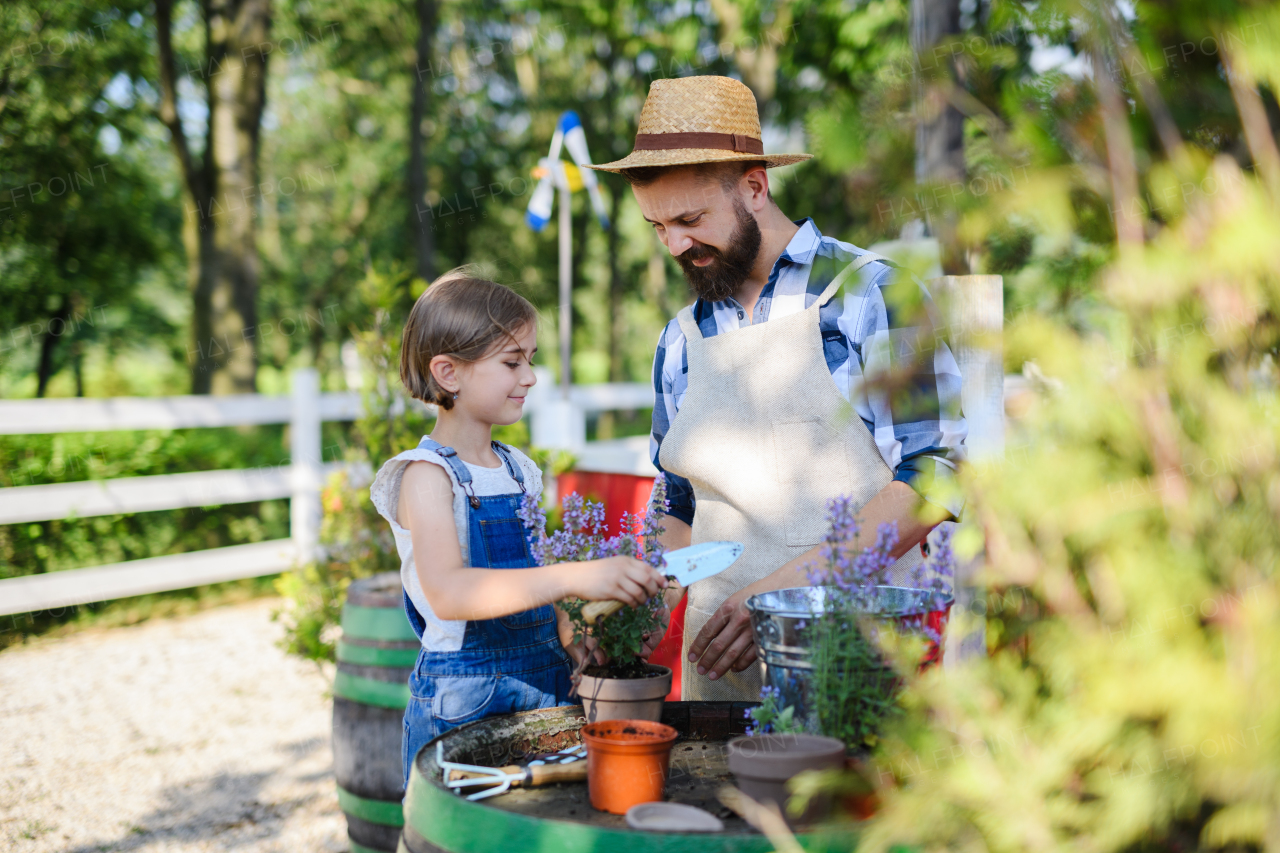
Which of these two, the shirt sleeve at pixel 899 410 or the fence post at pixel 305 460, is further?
the fence post at pixel 305 460

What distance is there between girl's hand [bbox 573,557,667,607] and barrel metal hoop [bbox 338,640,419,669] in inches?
50.6

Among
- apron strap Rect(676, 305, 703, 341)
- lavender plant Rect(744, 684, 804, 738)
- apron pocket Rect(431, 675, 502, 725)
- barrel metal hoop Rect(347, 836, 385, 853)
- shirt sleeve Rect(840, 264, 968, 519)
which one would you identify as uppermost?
apron strap Rect(676, 305, 703, 341)

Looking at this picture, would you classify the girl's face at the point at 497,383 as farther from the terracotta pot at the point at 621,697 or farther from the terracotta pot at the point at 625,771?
the terracotta pot at the point at 625,771

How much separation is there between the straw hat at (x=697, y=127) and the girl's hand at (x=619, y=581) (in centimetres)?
97

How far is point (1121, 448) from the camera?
0.80 metres

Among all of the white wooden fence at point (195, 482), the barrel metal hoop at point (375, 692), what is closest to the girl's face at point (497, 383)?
the barrel metal hoop at point (375, 692)

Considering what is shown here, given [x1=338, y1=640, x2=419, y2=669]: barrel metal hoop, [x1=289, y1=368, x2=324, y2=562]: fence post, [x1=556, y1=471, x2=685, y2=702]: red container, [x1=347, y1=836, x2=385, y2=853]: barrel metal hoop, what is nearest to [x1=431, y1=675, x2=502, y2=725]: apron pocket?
[x1=338, y1=640, x2=419, y2=669]: barrel metal hoop

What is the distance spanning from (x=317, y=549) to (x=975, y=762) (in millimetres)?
5231

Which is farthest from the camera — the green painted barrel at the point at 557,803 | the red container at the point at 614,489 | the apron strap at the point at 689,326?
the red container at the point at 614,489

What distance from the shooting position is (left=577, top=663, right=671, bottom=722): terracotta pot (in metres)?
1.40

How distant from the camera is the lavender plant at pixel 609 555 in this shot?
1.46m

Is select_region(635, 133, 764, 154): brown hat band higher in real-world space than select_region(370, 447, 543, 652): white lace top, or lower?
higher

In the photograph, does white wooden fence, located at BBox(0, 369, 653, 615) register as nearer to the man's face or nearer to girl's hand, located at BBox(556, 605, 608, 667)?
the man's face

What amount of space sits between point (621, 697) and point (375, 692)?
54.8 inches
